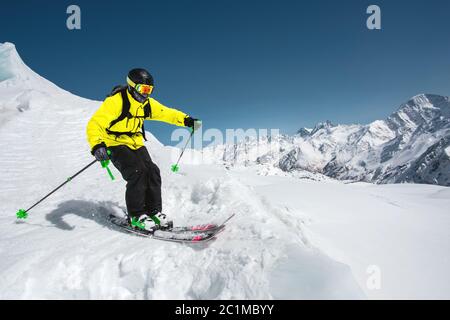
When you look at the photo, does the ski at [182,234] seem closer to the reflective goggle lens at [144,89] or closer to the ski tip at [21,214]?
the ski tip at [21,214]

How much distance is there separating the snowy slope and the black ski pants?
621 millimetres

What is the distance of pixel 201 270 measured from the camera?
377cm

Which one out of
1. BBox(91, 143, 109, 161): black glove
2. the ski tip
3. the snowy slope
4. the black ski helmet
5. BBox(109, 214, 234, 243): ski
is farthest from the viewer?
the ski tip

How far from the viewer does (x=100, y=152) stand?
523 centimetres

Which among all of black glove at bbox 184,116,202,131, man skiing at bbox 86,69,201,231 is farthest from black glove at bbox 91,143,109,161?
black glove at bbox 184,116,202,131

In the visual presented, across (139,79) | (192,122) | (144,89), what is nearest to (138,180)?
(144,89)

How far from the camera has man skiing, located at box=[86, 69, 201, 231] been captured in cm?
550

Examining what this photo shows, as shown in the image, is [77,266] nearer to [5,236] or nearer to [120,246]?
[120,246]

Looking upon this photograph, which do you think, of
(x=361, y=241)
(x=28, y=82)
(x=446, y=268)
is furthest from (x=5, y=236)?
(x=28, y=82)

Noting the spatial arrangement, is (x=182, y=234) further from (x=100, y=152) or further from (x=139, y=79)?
(x=139, y=79)

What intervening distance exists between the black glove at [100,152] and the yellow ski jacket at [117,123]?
0.12 m
